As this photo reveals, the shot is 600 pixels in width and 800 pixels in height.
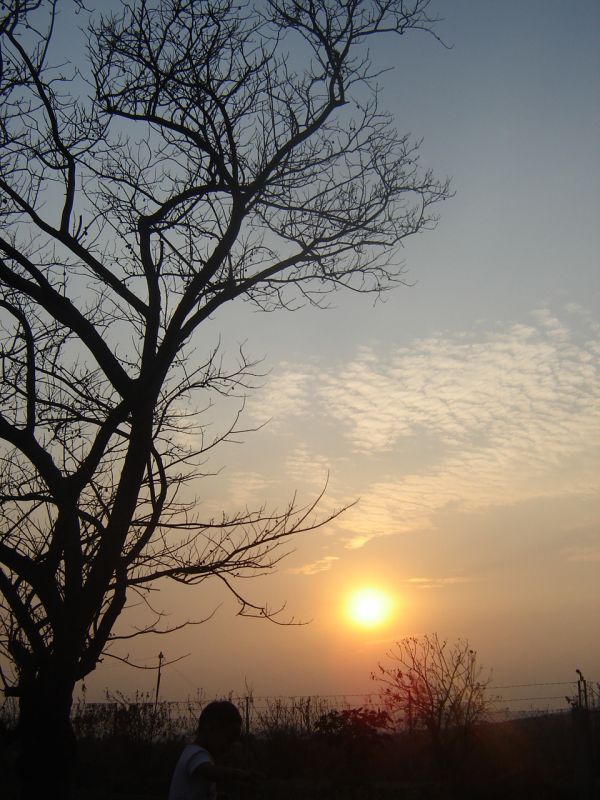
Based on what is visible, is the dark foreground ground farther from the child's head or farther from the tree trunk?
the child's head

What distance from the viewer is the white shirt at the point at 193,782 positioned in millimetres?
4238

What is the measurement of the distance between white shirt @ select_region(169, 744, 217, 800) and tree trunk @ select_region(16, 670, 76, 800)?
1627 millimetres

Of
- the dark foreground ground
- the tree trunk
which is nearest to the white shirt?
the tree trunk

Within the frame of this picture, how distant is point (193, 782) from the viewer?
167 inches

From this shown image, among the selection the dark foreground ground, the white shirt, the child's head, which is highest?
the child's head

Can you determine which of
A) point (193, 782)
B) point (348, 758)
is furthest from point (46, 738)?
point (348, 758)

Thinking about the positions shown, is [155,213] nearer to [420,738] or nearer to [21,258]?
[21,258]

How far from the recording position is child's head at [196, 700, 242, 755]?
4.41m

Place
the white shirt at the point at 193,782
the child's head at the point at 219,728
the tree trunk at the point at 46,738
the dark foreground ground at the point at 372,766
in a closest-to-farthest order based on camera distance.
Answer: the white shirt at the point at 193,782 → the child's head at the point at 219,728 → the tree trunk at the point at 46,738 → the dark foreground ground at the point at 372,766

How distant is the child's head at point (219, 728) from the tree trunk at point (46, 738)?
164 cm

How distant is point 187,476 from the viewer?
7582 mm

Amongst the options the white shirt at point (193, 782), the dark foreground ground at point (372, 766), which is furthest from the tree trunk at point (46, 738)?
the dark foreground ground at point (372, 766)

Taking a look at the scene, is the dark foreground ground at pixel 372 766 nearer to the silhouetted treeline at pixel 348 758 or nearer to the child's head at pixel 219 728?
the silhouetted treeline at pixel 348 758

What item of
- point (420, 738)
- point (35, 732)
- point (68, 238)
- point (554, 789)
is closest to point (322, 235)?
point (68, 238)
